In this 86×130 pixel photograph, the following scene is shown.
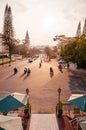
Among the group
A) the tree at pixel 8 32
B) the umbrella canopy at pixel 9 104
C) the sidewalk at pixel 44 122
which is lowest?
the sidewalk at pixel 44 122

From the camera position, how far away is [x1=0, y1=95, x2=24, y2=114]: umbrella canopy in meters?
12.5

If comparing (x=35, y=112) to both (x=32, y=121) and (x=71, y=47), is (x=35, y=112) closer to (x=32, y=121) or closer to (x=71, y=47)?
(x=32, y=121)

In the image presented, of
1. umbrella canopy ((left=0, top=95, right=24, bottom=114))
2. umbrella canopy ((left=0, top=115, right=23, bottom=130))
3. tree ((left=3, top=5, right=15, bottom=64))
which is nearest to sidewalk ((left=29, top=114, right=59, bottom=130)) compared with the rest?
umbrella canopy ((left=0, top=95, right=24, bottom=114))

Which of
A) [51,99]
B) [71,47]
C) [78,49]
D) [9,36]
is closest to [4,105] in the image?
[51,99]

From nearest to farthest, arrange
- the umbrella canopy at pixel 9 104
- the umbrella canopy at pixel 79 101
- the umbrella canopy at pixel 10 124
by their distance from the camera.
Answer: the umbrella canopy at pixel 10 124, the umbrella canopy at pixel 9 104, the umbrella canopy at pixel 79 101

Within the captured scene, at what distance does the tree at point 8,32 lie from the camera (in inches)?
3004

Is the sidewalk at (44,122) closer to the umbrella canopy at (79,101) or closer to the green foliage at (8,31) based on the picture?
the umbrella canopy at (79,101)

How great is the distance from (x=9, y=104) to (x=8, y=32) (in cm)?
6715

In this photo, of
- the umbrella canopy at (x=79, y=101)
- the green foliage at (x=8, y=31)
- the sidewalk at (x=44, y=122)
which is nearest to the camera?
the umbrella canopy at (x=79, y=101)

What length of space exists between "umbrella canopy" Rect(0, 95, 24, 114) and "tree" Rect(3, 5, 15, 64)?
211 feet

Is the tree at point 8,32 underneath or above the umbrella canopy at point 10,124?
above

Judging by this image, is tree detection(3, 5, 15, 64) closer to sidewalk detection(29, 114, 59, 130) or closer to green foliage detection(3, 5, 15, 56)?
green foliage detection(3, 5, 15, 56)

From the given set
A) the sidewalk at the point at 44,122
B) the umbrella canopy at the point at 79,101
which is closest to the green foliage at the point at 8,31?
the sidewalk at the point at 44,122

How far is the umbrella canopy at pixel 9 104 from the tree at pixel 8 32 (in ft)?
211
